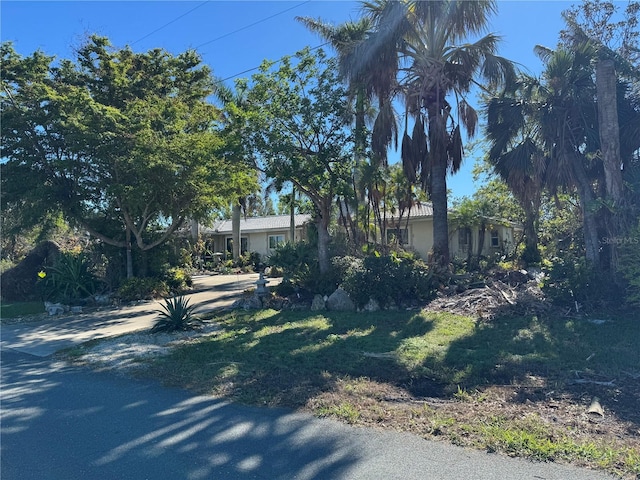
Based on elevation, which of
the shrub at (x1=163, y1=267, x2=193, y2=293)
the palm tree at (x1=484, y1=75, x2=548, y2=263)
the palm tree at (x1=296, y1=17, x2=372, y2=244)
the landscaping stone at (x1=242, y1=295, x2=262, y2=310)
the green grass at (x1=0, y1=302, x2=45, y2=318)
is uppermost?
the palm tree at (x1=296, y1=17, x2=372, y2=244)

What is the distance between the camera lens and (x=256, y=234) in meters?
35.8

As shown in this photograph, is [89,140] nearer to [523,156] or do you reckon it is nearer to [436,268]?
[436,268]

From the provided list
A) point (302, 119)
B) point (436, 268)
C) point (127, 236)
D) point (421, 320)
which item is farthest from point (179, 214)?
point (421, 320)

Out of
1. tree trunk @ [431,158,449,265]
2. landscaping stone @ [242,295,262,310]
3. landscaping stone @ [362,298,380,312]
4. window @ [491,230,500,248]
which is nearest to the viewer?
landscaping stone @ [362,298,380,312]

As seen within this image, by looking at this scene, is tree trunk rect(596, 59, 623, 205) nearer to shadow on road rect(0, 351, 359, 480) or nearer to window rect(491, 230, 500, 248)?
shadow on road rect(0, 351, 359, 480)

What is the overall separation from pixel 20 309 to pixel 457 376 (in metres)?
16.7

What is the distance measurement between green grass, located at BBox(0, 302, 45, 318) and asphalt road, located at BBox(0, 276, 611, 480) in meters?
11.6

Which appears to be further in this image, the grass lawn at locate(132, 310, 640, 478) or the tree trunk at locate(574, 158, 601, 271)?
the tree trunk at locate(574, 158, 601, 271)

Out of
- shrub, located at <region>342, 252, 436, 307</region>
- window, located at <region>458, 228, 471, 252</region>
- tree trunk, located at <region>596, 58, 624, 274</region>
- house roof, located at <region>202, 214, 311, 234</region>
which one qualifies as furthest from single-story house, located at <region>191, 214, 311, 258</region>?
tree trunk, located at <region>596, 58, 624, 274</region>

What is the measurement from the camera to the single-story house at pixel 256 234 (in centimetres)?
3403

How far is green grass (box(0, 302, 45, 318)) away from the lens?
16422 millimetres

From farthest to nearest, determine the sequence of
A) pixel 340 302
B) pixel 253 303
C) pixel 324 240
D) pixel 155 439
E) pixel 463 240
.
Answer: pixel 463 240
pixel 324 240
pixel 253 303
pixel 340 302
pixel 155 439

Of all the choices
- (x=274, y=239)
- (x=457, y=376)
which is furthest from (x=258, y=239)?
(x=457, y=376)

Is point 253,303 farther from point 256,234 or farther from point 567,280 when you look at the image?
point 256,234
